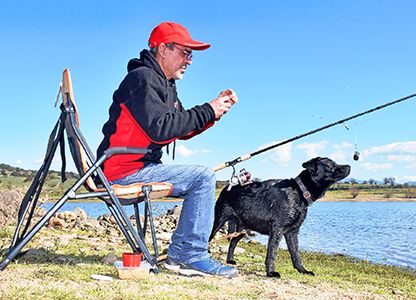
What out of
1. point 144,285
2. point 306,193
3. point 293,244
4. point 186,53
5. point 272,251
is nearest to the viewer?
point 144,285

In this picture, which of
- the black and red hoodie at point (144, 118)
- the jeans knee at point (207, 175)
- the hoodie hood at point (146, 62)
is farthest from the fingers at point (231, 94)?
the jeans knee at point (207, 175)

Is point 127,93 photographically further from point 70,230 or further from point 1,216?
point 1,216

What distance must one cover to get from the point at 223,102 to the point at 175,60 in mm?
708

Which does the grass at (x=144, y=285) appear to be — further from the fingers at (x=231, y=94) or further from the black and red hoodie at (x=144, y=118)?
the fingers at (x=231, y=94)

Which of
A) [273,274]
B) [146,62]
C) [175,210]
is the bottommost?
[175,210]

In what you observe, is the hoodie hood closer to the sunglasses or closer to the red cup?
the sunglasses

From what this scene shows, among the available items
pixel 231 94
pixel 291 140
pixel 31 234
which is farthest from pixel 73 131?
pixel 291 140

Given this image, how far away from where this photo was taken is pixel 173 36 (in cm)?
561

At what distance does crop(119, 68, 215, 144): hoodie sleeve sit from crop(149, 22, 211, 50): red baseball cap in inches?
16.2

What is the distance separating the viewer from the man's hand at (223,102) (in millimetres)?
5496

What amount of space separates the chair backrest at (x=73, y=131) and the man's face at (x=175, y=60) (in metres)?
1.00

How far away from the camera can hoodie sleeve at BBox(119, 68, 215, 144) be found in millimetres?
5242

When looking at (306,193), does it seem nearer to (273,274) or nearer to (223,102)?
(273,274)

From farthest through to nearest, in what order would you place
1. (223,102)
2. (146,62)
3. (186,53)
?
(186,53)
(146,62)
(223,102)
